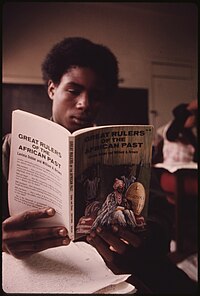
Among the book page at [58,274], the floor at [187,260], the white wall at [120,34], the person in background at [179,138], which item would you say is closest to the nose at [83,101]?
the white wall at [120,34]

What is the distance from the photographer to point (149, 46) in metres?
0.89

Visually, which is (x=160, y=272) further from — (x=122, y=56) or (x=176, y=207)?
(x=122, y=56)

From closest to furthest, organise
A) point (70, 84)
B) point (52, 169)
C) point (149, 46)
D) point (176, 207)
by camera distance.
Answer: point (52, 169)
point (70, 84)
point (149, 46)
point (176, 207)

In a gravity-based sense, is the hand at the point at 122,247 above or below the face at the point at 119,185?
below

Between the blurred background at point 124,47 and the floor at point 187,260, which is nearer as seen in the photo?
the blurred background at point 124,47

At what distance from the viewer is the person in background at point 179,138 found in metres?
0.93

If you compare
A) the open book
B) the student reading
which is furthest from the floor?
the open book

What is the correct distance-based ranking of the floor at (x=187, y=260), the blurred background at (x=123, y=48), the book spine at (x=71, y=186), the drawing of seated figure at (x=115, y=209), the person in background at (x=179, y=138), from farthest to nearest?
the floor at (x=187, y=260), the person in background at (x=179, y=138), the blurred background at (x=123, y=48), the drawing of seated figure at (x=115, y=209), the book spine at (x=71, y=186)

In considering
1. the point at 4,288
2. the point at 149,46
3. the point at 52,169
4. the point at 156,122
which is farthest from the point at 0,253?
the point at 149,46

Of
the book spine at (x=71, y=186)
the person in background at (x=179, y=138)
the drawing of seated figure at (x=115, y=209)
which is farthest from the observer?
the person in background at (x=179, y=138)

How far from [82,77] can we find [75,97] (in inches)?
2.4

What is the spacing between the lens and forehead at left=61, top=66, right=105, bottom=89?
2.55ft

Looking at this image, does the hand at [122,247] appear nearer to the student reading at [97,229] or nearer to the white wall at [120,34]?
the student reading at [97,229]

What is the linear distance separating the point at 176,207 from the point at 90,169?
0.49 meters
